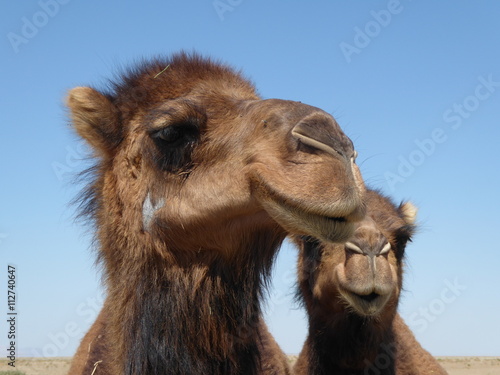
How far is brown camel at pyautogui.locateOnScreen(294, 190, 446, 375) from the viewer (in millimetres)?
6586

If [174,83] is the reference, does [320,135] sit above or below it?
below

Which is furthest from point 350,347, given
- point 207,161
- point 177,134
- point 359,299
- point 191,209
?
point 177,134

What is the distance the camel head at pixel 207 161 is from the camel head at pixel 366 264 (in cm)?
221

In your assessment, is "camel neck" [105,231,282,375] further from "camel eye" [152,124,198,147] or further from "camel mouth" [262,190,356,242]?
"camel eye" [152,124,198,147]

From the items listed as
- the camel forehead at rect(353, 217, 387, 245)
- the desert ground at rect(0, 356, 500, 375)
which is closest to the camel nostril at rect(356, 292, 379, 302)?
the camel forehead at rect(353, 217, 387, 245)

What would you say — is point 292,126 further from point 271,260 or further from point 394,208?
point 394,208

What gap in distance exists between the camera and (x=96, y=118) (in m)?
4.98

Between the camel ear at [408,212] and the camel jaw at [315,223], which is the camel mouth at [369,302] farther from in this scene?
the camel jaw at [315,223]

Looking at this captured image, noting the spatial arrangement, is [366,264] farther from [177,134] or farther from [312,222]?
[312,222]

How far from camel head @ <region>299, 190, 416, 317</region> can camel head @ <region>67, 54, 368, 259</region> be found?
2.21 metres

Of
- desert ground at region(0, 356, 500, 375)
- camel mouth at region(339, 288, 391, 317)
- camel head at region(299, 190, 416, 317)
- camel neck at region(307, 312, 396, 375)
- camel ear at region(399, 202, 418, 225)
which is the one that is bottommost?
desert ground at region(0, 356, 500, 375)

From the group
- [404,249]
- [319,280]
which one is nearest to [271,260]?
[319,280]

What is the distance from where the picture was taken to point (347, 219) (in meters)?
3.59

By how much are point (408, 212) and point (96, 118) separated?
534 centimetres
